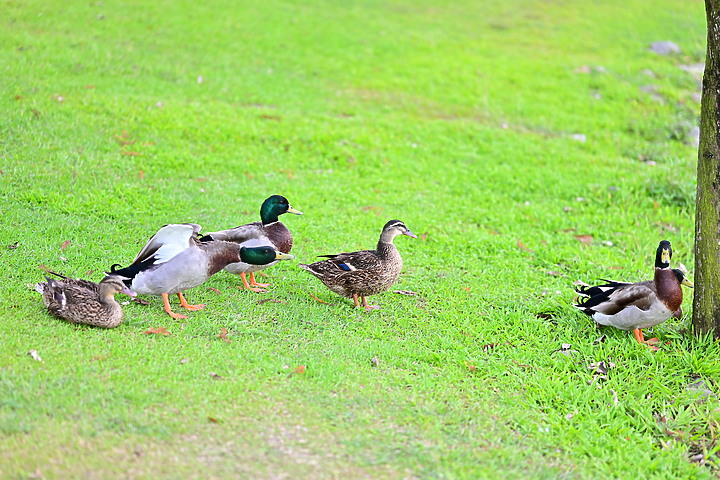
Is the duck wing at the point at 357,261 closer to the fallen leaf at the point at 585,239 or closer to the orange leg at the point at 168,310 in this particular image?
the orange leg at the point at 168,310

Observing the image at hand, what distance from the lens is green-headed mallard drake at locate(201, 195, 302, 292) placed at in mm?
6943

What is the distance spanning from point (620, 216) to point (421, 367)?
5.89 metres

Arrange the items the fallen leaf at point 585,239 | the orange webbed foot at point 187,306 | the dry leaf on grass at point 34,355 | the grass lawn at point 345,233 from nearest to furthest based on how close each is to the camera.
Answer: the grass lawn at point 345,233, the dry leaf on grass at point 34,355, the orange webbed foot at point 187,306, the fallen leaf at point 585,239

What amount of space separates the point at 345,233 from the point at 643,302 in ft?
12.7

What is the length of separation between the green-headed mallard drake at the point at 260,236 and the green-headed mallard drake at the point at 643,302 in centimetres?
319

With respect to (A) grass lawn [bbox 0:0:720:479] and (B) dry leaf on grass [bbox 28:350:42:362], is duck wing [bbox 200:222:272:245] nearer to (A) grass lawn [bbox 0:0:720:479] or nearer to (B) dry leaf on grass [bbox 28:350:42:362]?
(A) grass lawn [bbox 0:0:720:479]

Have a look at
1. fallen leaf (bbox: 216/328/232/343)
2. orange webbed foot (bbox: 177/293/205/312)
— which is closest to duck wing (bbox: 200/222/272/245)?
orange webbed foot (bbox: 177/293/205/312)

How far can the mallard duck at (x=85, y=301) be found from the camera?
5703 mm

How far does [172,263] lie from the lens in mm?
6078

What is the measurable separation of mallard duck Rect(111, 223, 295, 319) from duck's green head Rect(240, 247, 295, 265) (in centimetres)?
23

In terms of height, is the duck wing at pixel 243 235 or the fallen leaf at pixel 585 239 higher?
the duck wing at pixel 243 235

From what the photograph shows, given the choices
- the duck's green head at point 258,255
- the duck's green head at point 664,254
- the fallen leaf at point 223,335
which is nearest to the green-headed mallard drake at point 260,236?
the duck's green head at point 258,255

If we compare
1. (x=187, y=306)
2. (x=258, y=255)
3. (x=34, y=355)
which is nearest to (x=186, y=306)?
→ (x=187, y=306)

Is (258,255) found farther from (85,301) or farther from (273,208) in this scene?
(85,301)
